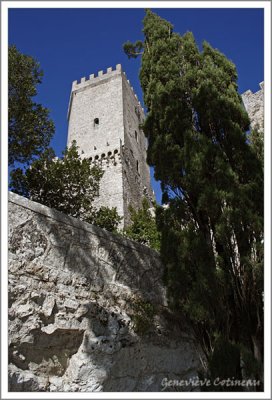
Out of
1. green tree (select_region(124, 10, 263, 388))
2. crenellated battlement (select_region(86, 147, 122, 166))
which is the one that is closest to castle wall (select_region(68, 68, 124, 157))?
crenellated battlement (select_region(86, 147, 122, 166))

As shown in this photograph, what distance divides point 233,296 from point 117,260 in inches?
88.4

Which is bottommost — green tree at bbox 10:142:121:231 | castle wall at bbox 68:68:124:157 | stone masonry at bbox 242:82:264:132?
green tree at bbox 10:142:121:231

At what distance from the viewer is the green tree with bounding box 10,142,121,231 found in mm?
13438

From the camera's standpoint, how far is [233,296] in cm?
591

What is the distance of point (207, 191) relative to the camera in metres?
5.98

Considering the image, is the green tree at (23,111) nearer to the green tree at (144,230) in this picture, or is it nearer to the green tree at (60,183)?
the green tree at (60,183)

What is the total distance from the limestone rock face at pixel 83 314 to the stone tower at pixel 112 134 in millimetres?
16993

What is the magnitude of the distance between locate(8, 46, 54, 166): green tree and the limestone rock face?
519 cm

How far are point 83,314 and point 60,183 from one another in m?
8.33

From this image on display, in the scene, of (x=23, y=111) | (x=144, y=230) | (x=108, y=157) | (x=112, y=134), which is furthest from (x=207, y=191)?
(x=112, y=134)

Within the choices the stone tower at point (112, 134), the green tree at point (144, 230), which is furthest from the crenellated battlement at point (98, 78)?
the green tree at point (144, 230)

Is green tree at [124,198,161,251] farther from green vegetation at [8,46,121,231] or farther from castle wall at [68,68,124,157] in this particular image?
castle wall at [68,68,124,157]

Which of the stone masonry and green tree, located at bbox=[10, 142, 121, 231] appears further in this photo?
green tree, located at bbox=[10, 142, 121, 231]

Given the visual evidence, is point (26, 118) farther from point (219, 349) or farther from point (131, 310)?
point (219, 349)
